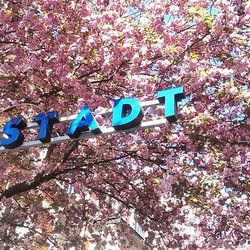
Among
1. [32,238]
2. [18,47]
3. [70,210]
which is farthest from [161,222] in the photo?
[18,47]

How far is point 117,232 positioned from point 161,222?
2.90 m

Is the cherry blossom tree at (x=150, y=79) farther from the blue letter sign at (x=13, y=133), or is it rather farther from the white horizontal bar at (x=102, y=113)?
the blue letter sign at (x=13, y=133)

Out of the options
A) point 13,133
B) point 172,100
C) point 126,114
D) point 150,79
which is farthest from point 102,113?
point 13,133

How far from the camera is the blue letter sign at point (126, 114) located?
8.23 metres

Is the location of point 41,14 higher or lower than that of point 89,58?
higher

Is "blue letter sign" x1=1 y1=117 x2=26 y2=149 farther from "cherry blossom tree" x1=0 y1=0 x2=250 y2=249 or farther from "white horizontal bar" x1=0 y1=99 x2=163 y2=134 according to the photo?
"cherry blossom tree" x1=0 y1=0 x2=250 y2=249

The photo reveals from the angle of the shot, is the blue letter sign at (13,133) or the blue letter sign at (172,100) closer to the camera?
the blue letter sign at (172,100)

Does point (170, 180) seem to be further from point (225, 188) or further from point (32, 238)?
point (32, 238)

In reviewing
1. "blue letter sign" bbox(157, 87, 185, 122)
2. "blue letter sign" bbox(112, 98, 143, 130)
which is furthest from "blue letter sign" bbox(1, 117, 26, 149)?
"blue letter sign" bbox(157, 87, 185, 122)

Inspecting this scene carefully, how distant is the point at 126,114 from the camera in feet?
27.6

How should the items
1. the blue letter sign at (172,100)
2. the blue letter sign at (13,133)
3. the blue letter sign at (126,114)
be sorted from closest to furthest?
the blue letter sign at (172,100)
the blue letter sign at (126,114)
the blue letter sign at (13,133)

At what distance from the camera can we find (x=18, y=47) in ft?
28.7

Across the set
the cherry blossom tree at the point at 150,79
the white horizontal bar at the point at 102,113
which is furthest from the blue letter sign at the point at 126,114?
the cherry blossom tree at the point at 150,79

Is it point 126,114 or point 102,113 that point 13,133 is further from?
point 126,114
